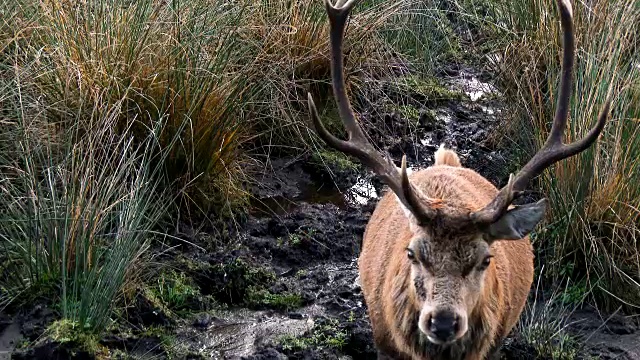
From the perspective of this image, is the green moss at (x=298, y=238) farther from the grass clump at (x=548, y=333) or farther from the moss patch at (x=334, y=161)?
the grass clump at (x=548, y=333)

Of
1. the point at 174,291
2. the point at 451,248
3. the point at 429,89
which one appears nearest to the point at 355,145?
the point at 451,248

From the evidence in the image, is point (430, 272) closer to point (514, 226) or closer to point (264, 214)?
point (514, 226)

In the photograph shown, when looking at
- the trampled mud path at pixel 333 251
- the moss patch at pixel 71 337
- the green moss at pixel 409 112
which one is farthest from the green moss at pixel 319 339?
the green moss at pixel 409 112

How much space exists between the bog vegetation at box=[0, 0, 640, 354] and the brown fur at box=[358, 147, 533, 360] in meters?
0.85

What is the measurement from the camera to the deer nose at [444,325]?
4195 mm

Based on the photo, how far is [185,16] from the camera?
6707 mm

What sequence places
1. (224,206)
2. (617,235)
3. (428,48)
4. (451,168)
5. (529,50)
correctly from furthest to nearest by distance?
(428,48) < (529,50) < (224,206) < (617,235) < (451,168)

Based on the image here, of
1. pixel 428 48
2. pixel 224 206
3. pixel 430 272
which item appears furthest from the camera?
pixel 428 48

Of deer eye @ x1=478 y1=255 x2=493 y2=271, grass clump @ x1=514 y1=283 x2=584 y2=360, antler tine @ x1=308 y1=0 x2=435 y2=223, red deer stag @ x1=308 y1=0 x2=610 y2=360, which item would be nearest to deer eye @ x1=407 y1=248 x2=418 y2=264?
red deer stag @ x1=308 y1=0 x2=610 y2=360

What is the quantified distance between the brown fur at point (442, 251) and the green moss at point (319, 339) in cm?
44

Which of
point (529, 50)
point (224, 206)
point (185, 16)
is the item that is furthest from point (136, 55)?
point (529, 50)

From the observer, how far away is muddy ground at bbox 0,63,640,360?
5.40 m

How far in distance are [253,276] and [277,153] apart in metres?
1.65

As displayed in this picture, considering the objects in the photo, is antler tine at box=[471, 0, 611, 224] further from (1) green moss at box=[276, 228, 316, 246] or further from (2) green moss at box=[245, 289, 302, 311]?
(1) green moss at box=[276, 228, 316, 246]
